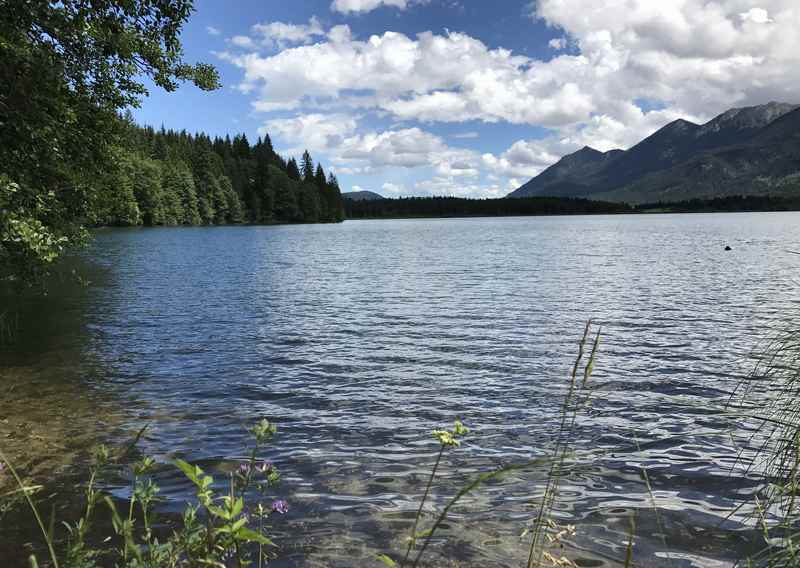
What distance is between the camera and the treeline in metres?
118

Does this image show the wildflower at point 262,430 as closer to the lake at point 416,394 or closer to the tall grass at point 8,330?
the lake at point 416,394

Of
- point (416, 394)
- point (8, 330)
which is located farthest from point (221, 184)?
point (416, 394)

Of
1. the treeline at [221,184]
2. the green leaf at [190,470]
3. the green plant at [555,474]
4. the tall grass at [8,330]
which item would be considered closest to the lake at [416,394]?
the green plant at [555,474]

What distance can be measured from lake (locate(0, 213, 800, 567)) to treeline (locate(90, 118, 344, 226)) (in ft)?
257

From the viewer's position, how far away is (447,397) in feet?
41.5

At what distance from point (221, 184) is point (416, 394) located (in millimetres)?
139598

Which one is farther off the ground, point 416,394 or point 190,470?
point 190,470

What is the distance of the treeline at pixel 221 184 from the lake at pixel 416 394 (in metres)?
78.4

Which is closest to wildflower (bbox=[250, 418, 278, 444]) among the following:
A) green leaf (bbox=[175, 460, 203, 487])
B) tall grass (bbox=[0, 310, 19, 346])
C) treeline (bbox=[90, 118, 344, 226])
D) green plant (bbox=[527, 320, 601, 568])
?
green leaf (bbox=[175, 460, 203, 487])

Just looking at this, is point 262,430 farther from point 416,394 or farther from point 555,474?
point 416,394

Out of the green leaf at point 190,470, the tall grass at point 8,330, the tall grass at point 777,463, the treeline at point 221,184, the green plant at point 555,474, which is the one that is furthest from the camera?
the treeline at point 221,184

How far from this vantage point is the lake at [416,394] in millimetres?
6977

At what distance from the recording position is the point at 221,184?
142m

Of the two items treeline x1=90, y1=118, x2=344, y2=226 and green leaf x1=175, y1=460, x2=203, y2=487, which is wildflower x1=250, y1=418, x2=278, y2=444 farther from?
treeline x1=90, y1=118, x2=344, y2=226
